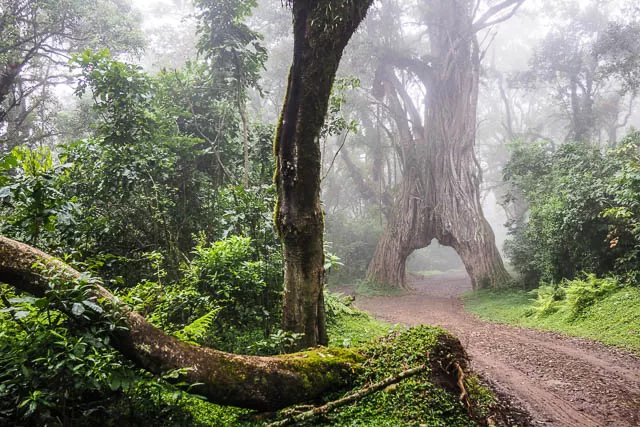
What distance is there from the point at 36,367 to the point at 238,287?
8.48ft

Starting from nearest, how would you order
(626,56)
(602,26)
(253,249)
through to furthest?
1. (253,249)
2. (626,56)
3. (602,26)

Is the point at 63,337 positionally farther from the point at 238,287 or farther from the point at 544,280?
the point at 544,280

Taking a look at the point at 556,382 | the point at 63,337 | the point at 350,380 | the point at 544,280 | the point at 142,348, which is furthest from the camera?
the point at 544,280

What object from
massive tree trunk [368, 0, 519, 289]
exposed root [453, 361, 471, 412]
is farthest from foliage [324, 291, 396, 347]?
massive tree trunk [368, 0, 519, 289]

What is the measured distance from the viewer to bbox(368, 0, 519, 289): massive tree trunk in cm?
1592

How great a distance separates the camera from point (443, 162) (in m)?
16.7

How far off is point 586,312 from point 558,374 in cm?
367

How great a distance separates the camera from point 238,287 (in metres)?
5.05

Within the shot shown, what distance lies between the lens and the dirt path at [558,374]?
3925mm

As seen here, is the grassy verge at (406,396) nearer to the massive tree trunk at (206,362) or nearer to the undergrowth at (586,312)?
the massive tree trunk at (206,362)

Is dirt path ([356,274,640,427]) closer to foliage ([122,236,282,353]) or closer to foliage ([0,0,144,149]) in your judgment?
foliage ([122,236,282,353])

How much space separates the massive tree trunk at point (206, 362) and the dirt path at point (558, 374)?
88.7 inches

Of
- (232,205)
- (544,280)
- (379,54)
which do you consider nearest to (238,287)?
(232,205)

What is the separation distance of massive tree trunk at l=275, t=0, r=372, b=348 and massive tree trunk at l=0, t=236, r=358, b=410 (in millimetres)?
725
